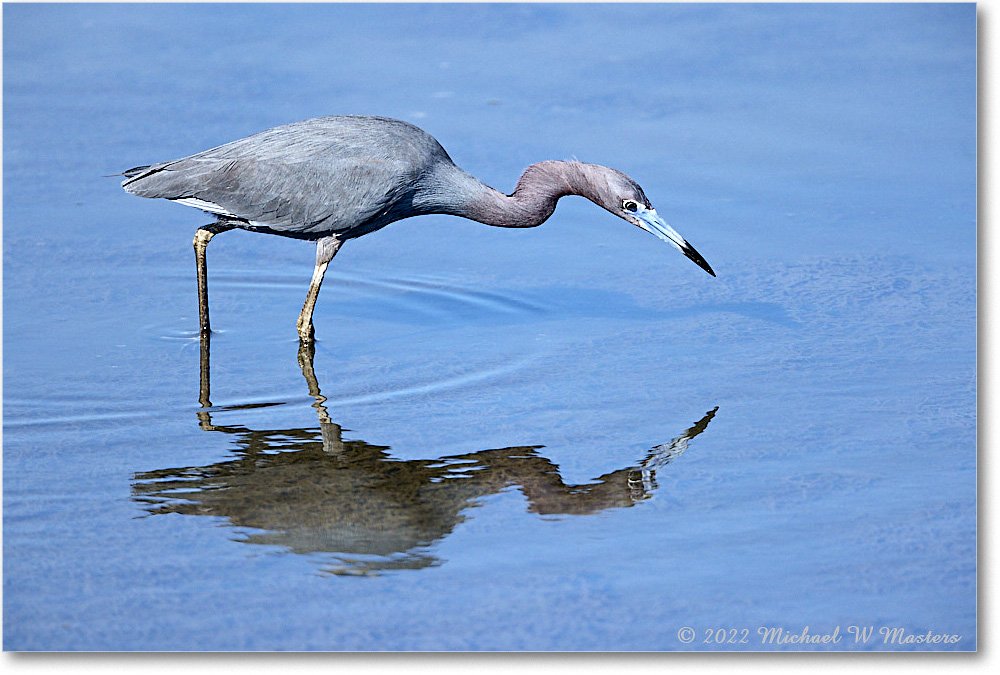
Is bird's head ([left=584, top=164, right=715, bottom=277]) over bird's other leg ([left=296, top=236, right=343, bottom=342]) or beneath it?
over

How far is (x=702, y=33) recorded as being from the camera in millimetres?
11922

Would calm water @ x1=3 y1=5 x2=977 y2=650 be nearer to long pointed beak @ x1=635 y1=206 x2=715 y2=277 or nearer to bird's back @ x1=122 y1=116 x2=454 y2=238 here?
long pointed beak @ x1=635 y1=206 x2=715 y2=277

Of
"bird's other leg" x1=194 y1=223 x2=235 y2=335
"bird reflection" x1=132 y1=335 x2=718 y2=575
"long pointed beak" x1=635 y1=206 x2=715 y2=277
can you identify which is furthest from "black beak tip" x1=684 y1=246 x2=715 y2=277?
"bird's other leg" x1=194 y1=223 x2=235 y2=335

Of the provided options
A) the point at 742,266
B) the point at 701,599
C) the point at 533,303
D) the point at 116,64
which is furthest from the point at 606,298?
the point at 116,64

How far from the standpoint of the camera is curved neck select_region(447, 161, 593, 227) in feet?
24.7

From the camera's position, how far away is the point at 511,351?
24.1 ft

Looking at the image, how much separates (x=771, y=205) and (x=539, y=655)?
5544 mm

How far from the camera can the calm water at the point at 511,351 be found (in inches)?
197

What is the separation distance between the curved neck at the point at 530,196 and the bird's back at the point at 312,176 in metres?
0.32

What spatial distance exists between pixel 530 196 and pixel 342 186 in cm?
111

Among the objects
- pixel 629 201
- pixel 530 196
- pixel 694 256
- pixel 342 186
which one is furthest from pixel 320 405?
pixel 694 256

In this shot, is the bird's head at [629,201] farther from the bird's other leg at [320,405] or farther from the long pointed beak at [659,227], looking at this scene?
the bird's other leg at [320,405]

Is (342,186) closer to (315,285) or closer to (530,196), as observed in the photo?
(315,285)

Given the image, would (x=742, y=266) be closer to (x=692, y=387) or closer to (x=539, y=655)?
(x=692, y=387)
